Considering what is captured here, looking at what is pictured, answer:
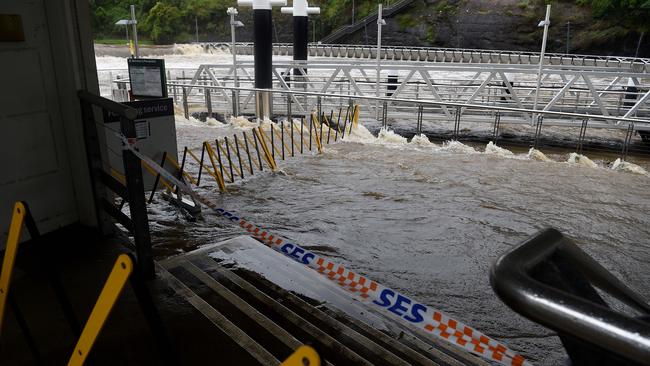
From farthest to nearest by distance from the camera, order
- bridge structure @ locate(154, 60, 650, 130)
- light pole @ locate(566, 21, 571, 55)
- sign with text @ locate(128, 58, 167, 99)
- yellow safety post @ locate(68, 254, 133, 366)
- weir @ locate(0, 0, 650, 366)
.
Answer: light pole @ locate(566, 21, 571, 55)
bridge structure @ locate(154, 60, 650, 130)
sign with text @ locate(128, 58, 167, 99)
weir @ locate(0, 0, 650, 366)
yellow safety post @ locate(68, 254, 133, 366)

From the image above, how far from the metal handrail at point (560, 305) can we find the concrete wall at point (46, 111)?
13.7 ft

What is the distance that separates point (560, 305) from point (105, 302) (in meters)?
1.79

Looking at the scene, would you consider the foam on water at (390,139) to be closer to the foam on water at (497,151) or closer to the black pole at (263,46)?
the foam on water at (497,151)

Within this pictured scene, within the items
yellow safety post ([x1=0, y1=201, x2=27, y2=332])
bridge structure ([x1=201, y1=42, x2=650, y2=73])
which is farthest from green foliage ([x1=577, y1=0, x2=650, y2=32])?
yellow safety post ([x1=0, y1=201, x2=27, y2=332])

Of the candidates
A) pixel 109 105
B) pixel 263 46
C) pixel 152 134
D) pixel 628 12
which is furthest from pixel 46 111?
pixel 628 12

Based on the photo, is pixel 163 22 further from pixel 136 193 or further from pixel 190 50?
pixel 136 193

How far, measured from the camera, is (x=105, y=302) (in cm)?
200

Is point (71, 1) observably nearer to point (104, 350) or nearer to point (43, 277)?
point (43, 277)

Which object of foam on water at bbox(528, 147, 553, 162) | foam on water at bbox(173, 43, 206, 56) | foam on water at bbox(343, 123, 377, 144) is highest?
foam on water at bbox(173, 43, 206, 56)

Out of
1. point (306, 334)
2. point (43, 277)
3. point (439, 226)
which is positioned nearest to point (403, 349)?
point (306, 334)

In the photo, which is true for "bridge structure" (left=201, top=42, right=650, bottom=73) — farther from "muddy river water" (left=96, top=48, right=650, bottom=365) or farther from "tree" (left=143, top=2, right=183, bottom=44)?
"muddy river water" (left=96, top=48, right=650, bottom=365)

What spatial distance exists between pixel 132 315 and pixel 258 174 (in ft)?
18.2

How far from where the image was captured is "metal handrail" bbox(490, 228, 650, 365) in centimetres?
74

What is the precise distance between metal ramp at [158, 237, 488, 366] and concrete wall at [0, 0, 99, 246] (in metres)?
1.16
